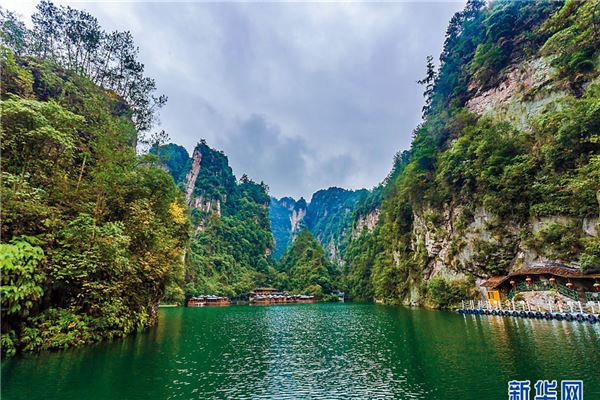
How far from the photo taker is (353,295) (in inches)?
2707

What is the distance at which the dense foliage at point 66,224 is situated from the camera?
432 inches

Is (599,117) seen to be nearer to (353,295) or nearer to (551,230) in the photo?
(551,230)

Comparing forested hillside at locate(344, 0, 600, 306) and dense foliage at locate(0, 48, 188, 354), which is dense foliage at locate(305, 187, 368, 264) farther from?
dense foliage at locate(0, 48, 188, 354)

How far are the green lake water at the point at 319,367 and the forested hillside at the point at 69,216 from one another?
1.52 metres

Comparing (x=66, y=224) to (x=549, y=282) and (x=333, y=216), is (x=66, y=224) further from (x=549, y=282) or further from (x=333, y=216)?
(x=333, y=216)

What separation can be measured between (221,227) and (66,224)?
75.9m

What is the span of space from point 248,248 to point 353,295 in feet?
119

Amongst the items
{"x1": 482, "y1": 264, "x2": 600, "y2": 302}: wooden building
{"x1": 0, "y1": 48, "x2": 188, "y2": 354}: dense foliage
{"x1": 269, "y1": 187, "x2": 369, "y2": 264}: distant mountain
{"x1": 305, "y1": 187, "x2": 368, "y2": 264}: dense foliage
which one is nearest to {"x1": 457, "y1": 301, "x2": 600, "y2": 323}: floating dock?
{"x1": 482, "y1": 264, "x2": 600, "y2": 302}: wooden building

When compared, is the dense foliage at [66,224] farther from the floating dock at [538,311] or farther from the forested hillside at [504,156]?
the forested hillside at [504,156]

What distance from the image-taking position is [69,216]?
537 inches

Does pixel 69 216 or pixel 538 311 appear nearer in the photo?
pixel 69 216

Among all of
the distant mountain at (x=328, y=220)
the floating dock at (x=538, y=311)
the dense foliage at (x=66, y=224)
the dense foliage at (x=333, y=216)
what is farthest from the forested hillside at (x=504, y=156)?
the distant mountain at (x=328, y=220)

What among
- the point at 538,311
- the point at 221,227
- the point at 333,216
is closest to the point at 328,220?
the point at 333,216

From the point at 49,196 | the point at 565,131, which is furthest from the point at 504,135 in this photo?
the point at 49,196
